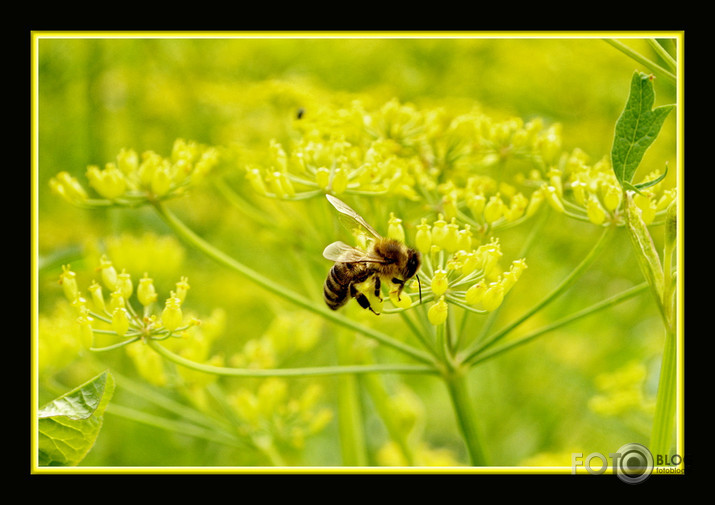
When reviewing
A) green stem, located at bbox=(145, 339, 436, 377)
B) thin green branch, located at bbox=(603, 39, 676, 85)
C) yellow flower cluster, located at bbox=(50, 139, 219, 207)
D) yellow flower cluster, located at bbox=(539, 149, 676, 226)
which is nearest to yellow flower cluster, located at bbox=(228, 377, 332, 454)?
green stem, located at bbox=(145, 339, 436, 377)

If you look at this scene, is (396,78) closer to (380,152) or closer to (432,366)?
(380,152)

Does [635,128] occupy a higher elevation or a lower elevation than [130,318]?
higher

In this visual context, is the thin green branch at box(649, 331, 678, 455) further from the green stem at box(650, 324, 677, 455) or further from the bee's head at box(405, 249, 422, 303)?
the bee's head at box(405, 249, 422, 303)

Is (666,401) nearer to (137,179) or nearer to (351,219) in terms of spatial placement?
(351,219)

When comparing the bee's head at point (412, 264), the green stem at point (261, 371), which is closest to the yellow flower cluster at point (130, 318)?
the green stem at point (261, 371)

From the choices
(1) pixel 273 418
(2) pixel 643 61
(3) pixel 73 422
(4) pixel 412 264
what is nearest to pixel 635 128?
(2) pixel 643 61

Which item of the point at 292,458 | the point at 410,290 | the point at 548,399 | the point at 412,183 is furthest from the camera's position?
the point at 548,399
